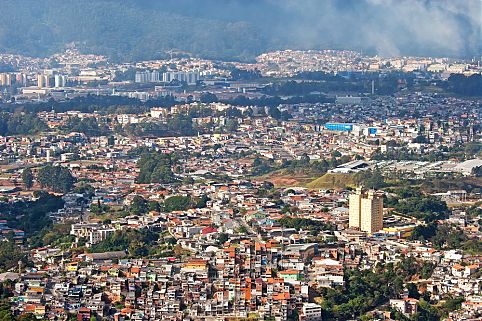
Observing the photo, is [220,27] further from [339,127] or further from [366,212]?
[366,212]

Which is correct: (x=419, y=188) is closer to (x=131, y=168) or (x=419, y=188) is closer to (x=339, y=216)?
(x=339, y=216)

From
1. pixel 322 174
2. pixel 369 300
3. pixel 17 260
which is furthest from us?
pixel 322 174

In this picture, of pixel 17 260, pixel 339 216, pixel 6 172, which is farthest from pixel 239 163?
pixel 17 260

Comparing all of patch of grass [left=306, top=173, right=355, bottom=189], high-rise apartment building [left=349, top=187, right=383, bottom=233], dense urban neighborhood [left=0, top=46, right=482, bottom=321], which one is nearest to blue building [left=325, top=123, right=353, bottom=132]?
dense urban neighborhood [left=0, top=46, right=482, bottom=321]

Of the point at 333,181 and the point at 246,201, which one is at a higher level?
the point at 333,181

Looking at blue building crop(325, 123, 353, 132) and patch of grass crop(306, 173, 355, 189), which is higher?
blue building crop(325, 123, 353, 132)

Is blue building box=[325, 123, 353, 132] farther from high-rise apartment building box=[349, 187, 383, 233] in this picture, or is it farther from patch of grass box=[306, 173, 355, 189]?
high-rise apartment building box=[349, 187, 383, 233]

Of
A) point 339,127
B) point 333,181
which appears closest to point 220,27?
point 339,127
